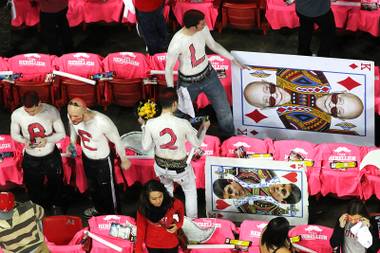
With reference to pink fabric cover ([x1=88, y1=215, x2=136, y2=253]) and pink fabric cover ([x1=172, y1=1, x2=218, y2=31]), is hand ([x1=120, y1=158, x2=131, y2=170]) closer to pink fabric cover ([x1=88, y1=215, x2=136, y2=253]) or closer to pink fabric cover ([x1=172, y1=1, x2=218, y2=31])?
pink fabric cover ([x1=88, y1=215, x2=136, y2=253])

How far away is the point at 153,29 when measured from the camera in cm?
1098

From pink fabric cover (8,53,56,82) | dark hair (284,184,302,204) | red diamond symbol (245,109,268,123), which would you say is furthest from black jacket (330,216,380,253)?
pink fabric cover (8,53,56,82)

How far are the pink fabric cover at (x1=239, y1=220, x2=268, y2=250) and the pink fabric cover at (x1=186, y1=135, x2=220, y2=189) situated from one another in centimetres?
84

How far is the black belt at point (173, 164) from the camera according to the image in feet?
→ 28.1

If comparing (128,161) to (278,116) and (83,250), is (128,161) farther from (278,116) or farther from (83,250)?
(278,116)

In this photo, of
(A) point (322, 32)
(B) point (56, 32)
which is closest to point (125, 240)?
(A) point (322, 32)

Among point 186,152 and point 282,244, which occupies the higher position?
point 186,152

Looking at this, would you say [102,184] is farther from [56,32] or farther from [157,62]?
[56,32]

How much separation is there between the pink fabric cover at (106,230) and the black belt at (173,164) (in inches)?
24.9

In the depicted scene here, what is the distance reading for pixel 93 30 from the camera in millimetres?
12281

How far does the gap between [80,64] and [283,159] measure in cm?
273

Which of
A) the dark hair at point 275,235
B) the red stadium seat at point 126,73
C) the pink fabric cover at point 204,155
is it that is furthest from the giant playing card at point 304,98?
the dark hair at point 275,235

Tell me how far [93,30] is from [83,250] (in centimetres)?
453

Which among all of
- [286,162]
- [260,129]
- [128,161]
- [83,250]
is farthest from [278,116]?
[83,250]
